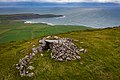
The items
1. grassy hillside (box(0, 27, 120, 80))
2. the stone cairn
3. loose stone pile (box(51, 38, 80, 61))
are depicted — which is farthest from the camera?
loose stone pile (box(51, 38, 80, 61))

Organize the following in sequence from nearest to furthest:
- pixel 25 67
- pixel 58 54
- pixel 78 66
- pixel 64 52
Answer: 1. pixel 78 66
2. pixel 25 67
3. pixel 64 52
4. pixel 58 54

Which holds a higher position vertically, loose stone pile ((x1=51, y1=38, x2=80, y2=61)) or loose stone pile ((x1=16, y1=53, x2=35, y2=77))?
loose stone pile ((x1=51, y1=38, x2=80, y2=61))

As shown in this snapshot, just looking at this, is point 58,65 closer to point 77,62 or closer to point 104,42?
point 77,62

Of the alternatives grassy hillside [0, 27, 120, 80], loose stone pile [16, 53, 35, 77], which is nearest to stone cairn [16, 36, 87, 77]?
loose stone pile [16, 53, 35, 77]

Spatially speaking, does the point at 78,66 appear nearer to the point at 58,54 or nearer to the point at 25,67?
the point at 58,54

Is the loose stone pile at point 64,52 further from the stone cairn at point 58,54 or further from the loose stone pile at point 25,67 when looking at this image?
the loose stone pile at point 25,67

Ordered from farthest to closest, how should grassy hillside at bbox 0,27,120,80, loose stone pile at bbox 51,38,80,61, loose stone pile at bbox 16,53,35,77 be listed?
loose stone pile at bbox 51,38,80,61 < loose stone pile at bbox 16,53,35,77 < grassy hillside at bbox 0,27,120,80

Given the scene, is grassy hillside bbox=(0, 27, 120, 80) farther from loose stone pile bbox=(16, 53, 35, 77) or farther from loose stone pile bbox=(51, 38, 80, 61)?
loose stone pile bbox=(51, 38, 80, 61)

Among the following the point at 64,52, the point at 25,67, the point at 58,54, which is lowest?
the point at 25,67

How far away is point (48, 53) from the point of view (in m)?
36.5

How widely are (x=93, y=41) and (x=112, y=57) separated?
799 centimetres

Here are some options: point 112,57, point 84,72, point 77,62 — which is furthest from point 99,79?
point 112,57

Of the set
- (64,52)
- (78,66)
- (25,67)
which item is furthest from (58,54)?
(25,67)

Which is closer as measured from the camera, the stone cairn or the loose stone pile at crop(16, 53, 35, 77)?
the loose stone pile at crop(16, 53, 35, 77)
